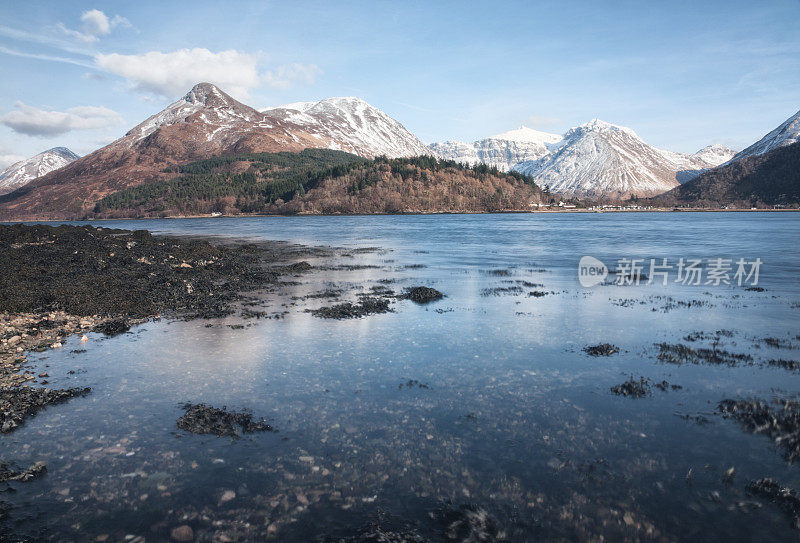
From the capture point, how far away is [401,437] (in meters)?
11.4

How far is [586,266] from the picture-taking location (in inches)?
1852

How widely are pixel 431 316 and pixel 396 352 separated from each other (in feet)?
21.5

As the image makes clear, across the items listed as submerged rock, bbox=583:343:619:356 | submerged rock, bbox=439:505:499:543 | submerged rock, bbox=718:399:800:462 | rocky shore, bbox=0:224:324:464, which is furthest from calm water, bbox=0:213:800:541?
rocky shore, bbox=0:224:324:464

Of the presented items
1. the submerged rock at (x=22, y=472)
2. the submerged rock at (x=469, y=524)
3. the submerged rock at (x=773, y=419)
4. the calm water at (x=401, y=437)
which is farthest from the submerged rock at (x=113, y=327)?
the submerged rock at (x=773, y=419)

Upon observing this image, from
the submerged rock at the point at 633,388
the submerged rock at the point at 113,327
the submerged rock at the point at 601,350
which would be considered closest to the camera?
the submerged rock at the point at 633,388

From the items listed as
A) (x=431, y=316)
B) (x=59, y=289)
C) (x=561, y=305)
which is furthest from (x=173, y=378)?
(x=561, y=305)

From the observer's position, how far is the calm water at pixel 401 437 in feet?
27.8

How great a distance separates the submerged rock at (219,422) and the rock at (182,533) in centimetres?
337

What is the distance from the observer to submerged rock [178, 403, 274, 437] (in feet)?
38.4

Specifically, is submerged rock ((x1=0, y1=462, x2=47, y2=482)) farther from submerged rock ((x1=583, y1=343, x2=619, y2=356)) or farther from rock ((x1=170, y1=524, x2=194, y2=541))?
submerged rock ((x1=583, y1=343, x2=619, y2=356))

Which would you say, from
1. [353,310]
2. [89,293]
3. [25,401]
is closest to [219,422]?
[25,401]

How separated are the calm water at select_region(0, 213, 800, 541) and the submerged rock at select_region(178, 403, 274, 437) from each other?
352mm

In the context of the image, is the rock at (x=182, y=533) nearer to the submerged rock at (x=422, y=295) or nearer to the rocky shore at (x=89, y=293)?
the rocky shore at (x=89, y=293)

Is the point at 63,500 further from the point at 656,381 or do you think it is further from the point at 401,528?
the point at 656,381
